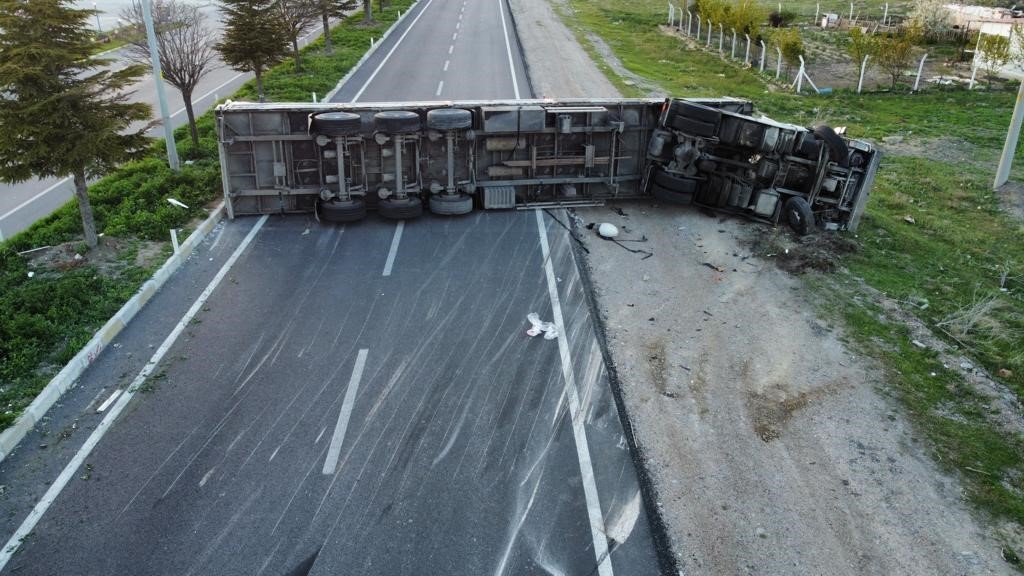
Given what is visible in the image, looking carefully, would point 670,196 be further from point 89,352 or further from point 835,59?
point 835,59

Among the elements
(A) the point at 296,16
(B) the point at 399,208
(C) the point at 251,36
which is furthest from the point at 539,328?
(A) the point at 296,16

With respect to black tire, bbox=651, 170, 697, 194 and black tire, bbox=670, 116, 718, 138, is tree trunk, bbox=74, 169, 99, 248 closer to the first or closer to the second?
black tire, bbox=651, 170, 697, 194

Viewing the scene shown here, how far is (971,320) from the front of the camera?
11.3 metres

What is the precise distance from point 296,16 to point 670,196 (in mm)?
20135

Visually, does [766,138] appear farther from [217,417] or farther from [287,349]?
[217,417]

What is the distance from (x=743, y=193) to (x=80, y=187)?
13064mm

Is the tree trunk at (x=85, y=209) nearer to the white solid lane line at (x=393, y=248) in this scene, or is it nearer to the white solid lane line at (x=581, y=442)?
the white solid lane line at (x=393, y=248)

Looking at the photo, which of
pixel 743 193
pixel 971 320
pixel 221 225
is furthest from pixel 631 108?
pixel 221 225

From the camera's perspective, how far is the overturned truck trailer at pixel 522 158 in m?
14.6

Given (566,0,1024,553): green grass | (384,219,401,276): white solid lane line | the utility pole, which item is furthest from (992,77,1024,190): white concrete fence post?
the utility pole

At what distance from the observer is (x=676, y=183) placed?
1584cm

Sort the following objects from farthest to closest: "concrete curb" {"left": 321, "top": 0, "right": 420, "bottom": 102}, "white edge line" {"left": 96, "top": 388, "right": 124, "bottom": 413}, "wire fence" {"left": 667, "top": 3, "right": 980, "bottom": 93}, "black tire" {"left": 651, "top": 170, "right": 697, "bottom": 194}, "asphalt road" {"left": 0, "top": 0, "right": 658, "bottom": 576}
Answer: "wire fence" {"left": 667, "top": 3, "right": 980, "bottom": 93} → "concrete curb" {"left": 321, "top": 0, "right": 420, "bottom": 102} → "black tire" {"left": 651, "top": 170, "right": 697, "bottom": 194} → "white edge line" {"left": 96, "top": 388, "right": 124, "bottom": 413} → "asphalt road" {"left": 0, "top": 0, "right": 658, "bottom": 576}

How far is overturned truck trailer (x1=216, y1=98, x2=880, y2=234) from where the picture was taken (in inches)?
576

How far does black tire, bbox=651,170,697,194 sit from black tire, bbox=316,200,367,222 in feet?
21.6
